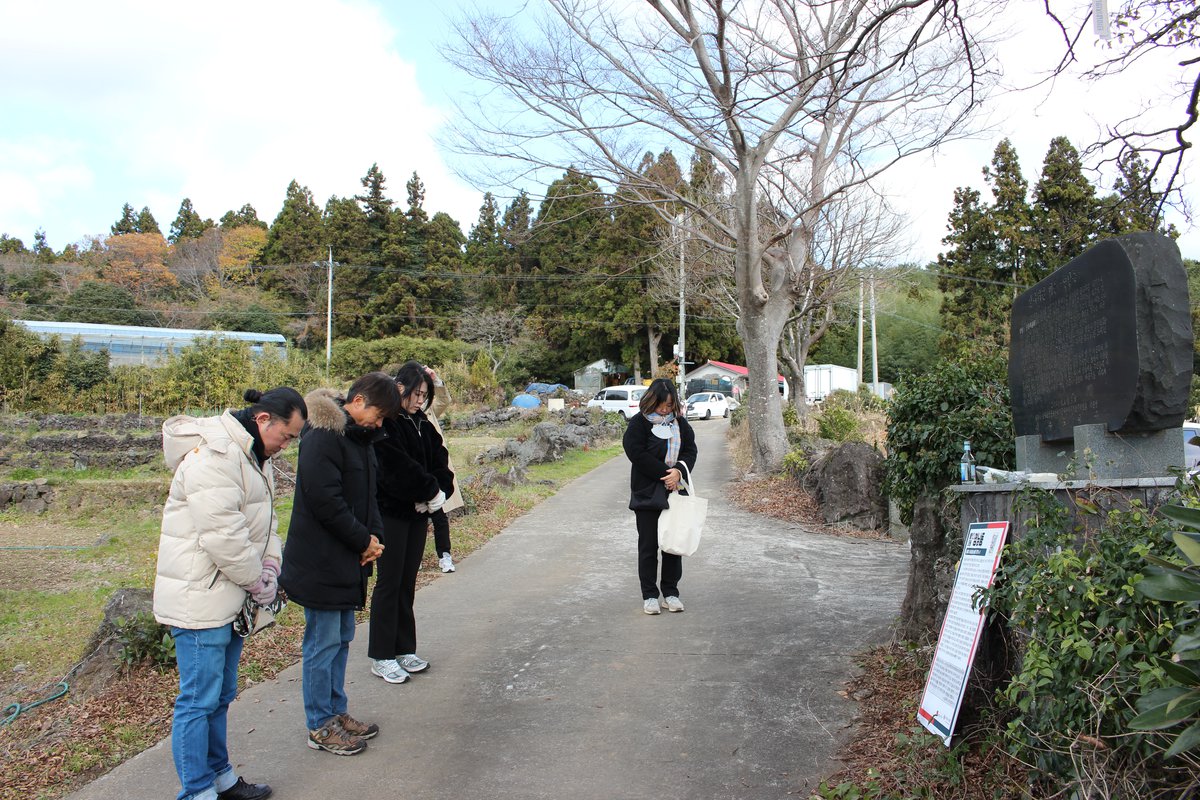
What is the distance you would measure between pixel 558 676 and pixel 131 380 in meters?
29.2

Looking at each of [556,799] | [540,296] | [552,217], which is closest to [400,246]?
[540,296]

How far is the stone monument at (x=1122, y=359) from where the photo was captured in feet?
12.3

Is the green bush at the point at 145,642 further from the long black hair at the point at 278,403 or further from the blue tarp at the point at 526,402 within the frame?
the blue tarp at the point at 526,402

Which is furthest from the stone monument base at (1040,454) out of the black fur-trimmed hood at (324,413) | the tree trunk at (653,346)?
the tree trunk at (653,346)

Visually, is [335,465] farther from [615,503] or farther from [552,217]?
[552,217]

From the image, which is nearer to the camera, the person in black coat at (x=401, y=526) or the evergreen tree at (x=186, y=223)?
the person in black coat at (x=401, y=526)

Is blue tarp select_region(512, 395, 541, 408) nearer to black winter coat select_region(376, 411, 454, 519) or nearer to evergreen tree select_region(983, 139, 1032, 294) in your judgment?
evergreen tree select_region(983, 139, 1032, 294)

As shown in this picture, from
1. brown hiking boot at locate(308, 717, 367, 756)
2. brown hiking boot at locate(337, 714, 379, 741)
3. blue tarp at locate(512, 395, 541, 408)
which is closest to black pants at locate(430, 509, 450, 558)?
brown hiking boot at locate(337, 714, 379, 741)

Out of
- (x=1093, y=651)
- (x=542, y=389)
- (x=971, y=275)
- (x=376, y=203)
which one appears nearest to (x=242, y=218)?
(x=376, y=203)

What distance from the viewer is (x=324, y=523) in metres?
3.93

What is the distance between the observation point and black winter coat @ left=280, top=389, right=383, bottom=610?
3906mm

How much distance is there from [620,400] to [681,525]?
3558 cm

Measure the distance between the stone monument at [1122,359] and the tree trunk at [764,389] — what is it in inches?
425

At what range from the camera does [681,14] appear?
39.7 ft
